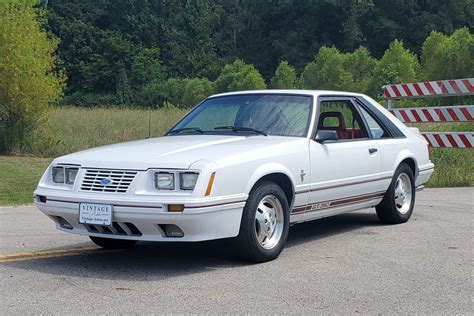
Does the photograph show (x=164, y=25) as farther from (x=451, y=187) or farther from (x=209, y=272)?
(x=209, y=272)

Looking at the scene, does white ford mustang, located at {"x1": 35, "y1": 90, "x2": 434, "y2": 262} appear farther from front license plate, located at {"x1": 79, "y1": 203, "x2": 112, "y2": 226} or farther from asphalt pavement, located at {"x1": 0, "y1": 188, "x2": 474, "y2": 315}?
asphalt pavement, located at {"x1": 0, "y1": 188, "x2": 474, "y2": 315}

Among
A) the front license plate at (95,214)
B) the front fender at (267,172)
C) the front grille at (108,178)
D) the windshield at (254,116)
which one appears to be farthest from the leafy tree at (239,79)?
the front license plate at (95,214)

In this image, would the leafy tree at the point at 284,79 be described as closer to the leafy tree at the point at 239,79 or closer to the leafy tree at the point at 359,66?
the leafy tree at the point at 239,79

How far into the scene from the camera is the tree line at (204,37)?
7200 cm

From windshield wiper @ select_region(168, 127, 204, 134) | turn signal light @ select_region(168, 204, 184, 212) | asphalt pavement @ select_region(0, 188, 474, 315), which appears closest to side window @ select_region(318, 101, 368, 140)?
asphalt pavement @ select_region(0, 188, 474, 315)

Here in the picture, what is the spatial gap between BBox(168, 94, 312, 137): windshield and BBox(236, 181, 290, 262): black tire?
0.91 m

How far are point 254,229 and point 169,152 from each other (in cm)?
101

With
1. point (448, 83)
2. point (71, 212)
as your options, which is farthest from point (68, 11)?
point (71, 212)

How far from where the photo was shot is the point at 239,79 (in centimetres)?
5644

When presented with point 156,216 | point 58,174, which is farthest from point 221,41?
point 156,216

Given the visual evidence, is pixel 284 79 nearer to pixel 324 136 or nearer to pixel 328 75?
pixel 328 75

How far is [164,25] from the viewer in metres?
85.8

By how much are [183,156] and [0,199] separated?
22.4ft

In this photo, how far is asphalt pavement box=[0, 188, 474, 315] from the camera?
521cm
